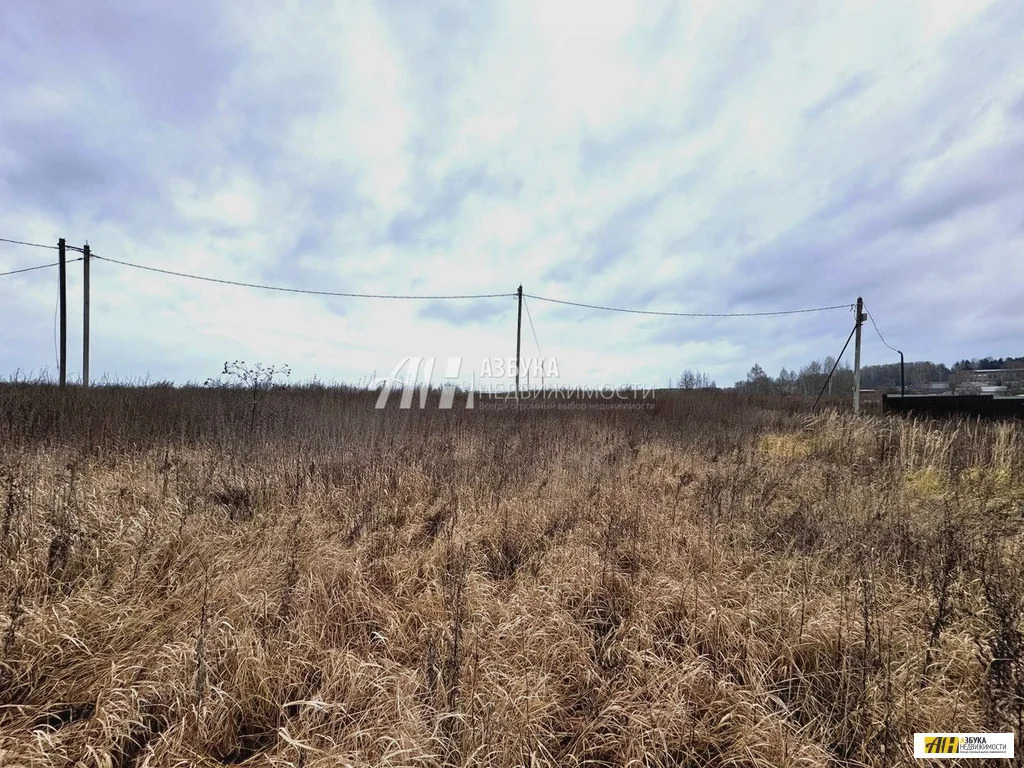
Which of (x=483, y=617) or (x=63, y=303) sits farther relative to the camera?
(x=63, y=303)

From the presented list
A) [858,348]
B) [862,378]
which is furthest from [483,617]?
[862,378]

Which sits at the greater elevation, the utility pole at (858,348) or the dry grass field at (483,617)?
the utility pole at (858,348)

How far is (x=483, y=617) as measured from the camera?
93.2 inches

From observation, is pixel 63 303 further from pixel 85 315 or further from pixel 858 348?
pixel 858 348

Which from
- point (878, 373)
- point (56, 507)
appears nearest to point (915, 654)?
point (56, 507)

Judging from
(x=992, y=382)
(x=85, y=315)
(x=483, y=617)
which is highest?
(x=85, y=315)

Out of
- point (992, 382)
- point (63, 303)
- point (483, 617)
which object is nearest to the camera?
point (483, 617)

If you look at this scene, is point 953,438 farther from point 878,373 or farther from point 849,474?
point 878,373

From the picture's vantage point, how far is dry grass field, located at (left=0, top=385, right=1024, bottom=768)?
1.65 metres

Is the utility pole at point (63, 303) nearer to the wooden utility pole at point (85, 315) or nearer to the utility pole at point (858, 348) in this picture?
the wooden utility pole at point (85, 315)

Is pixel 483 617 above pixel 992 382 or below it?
below

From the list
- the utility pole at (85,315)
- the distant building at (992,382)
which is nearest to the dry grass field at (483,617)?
the utility pole at (85,315)

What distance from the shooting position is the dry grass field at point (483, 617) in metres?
1.65

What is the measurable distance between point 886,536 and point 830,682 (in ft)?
7.67
